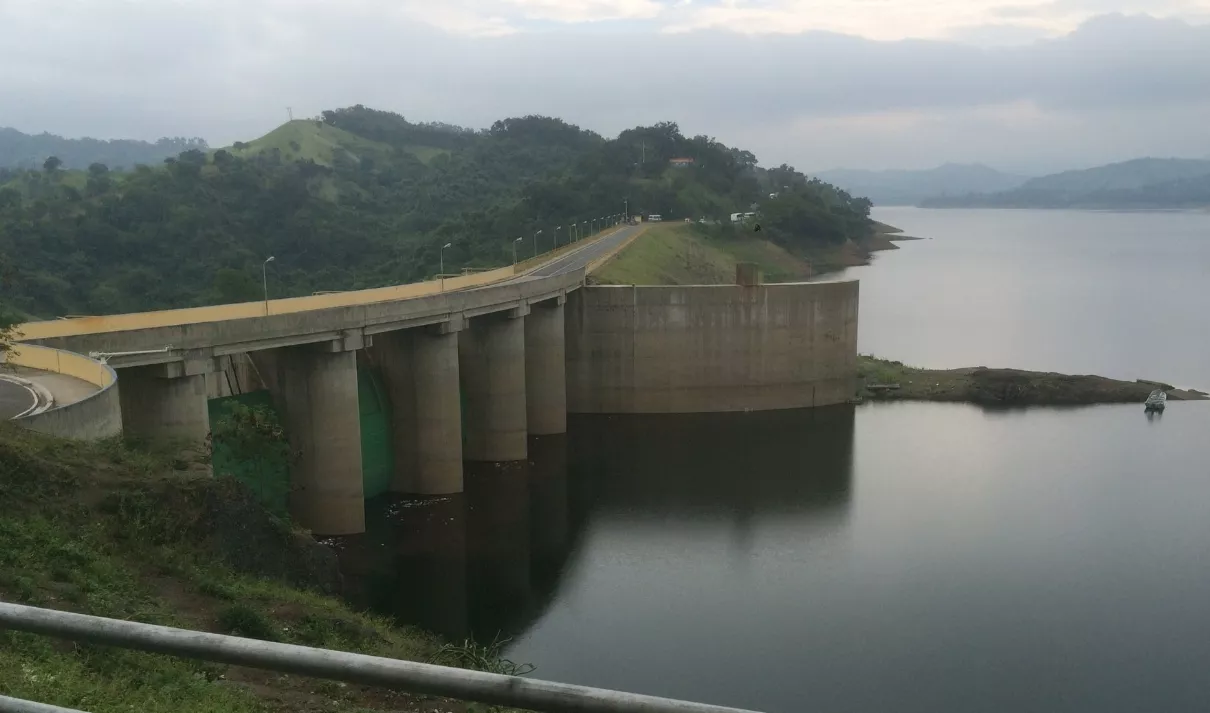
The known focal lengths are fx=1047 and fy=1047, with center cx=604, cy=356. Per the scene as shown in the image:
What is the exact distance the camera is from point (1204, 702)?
2003cm

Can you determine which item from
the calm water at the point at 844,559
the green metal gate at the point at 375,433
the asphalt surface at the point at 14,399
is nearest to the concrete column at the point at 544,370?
the calm water at the point at 844,559

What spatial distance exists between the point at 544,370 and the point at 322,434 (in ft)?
46.6

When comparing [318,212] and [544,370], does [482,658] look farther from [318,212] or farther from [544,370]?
[318,212]

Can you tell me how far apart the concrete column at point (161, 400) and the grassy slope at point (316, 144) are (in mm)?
128835

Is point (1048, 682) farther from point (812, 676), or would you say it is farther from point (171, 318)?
point (171, 318)

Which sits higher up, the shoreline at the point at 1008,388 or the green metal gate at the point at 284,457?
the green metal gate at the point at 284,457

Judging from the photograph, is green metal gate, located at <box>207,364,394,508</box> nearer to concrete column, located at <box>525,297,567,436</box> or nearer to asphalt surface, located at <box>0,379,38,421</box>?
asphalt surface, located at <box>0,379,38,421</box>

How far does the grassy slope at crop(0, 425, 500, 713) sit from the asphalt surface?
2038mm

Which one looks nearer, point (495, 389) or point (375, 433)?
point (375, 433)

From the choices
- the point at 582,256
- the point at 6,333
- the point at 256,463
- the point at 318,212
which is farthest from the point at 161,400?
the point at 318,212

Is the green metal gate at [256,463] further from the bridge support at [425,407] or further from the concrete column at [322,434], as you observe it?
the bridge support at [425,407]

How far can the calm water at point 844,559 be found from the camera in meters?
21.0

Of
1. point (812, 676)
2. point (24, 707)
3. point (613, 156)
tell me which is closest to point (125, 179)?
point (613, 156)

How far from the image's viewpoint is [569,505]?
32312 millimetres
